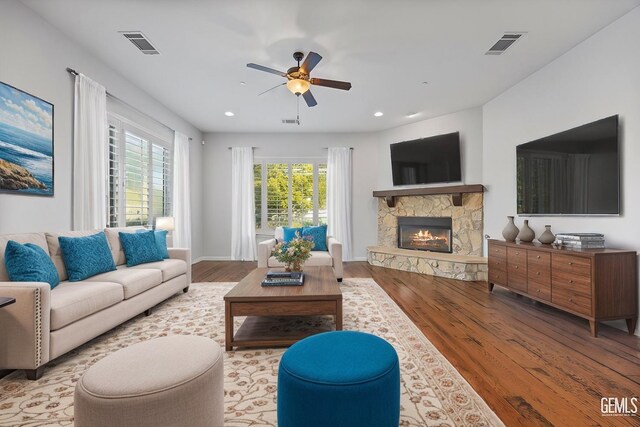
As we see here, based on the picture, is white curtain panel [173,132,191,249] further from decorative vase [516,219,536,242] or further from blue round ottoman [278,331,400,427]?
decorative vase [516,219,536,242]

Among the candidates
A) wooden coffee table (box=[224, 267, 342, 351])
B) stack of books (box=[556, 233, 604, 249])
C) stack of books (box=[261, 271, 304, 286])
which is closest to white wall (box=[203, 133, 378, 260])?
stack of books (box=[261, 271, 304, 286])

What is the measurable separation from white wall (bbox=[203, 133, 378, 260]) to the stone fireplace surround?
61 cm

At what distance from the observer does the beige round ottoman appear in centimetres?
110

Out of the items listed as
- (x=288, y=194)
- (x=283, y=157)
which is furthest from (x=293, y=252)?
(x=283, y=157)

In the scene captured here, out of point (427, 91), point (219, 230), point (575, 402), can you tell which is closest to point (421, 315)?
point (575, 402)

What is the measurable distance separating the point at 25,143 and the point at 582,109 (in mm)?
5660

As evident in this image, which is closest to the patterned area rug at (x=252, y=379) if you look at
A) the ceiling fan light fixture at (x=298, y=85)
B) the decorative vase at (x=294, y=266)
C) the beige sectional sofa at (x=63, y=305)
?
the beige sectional sofa at (x=63, y=305)

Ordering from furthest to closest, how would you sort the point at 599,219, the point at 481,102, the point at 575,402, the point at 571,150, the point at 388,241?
the point at 388,241 → the point at 481,102 → the point at 571,150 → the point at 599,219 → the point at 575,402

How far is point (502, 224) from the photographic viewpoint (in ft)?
15.0

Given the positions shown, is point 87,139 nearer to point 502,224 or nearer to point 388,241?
point 388,241

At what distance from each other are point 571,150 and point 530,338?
7.03 feet

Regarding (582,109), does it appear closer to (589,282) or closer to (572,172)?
(572,172)

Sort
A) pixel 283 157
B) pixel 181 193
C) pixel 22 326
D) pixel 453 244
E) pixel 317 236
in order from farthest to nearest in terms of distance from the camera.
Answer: pixel 283 157 → pixel 181 193 → pixel 453 244 → pixel 317 236 → pixel 22 326

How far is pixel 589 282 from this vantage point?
2.62 meters
